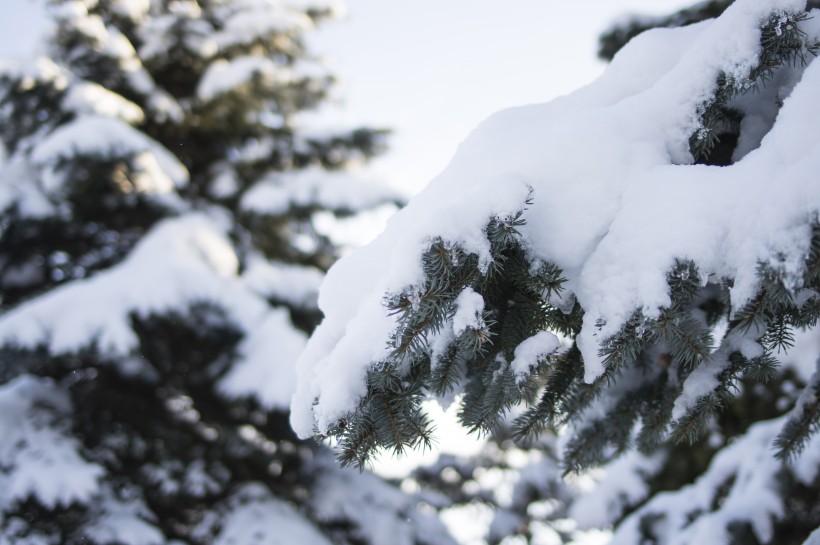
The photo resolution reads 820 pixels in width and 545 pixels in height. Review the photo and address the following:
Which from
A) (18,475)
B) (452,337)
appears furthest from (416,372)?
(18,475)

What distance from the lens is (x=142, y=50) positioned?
16.7 ft

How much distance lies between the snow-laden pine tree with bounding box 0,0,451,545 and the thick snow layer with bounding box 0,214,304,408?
0.6 inches

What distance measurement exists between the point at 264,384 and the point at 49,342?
1452 mm

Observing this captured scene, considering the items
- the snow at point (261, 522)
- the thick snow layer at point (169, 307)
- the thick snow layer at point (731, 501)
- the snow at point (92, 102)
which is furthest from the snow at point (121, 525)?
the snow at point (92, 102)

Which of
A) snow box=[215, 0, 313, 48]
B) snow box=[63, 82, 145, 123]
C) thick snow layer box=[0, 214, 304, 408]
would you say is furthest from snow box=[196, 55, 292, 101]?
thick snow layer box=[0, 214, 304, 408]

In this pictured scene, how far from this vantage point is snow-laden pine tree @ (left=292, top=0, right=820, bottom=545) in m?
0.96

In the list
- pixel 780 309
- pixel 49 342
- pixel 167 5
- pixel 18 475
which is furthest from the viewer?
pixel 167 5

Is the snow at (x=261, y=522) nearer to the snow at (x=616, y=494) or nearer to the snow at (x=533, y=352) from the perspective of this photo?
the snow at (x=616, y=494)

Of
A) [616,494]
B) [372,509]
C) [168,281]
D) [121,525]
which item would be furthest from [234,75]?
[616,494]

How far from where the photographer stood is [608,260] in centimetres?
105

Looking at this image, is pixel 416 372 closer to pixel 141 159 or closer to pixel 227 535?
pixel 227 535

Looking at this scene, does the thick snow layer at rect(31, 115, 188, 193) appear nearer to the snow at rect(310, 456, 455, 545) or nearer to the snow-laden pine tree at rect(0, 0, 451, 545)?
the snow-laden pine tree at rect(0, 0, 451, 545)

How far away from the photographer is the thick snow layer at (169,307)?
334 cm

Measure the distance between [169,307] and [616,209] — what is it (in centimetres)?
340
